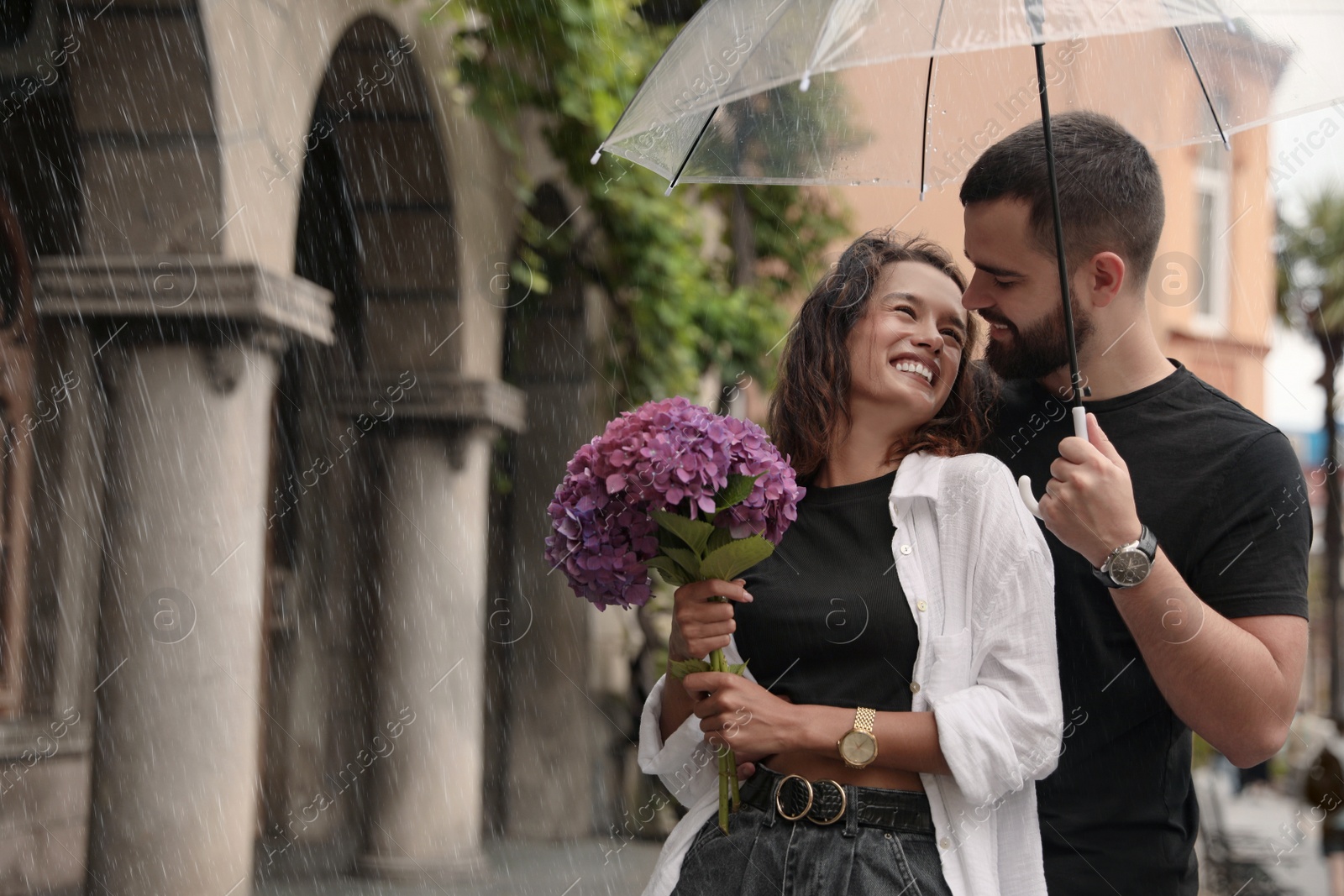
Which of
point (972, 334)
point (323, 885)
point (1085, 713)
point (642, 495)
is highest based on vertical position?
point (972, 334)

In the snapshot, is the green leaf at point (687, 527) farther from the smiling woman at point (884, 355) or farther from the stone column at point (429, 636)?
the stone column at point (429, 636)

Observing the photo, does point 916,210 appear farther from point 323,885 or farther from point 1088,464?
point 1088,464

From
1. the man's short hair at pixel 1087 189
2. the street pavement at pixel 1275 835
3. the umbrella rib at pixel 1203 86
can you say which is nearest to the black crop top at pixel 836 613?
the man's short hair at pixel 1087 189

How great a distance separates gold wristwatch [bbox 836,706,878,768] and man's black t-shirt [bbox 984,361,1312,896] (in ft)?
1.65

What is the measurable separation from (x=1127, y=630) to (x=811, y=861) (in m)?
0.77

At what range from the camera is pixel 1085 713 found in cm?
279

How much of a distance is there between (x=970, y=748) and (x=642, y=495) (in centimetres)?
69

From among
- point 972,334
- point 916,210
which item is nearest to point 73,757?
point 972,334

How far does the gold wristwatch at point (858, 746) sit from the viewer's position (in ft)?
8.07

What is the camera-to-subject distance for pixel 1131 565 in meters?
2.47

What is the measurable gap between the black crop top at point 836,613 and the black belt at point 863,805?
147 mm

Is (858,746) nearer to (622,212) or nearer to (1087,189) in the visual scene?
(1087,189)

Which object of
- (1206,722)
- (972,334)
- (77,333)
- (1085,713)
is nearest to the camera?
(1206,722)

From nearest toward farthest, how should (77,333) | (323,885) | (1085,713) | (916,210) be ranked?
1. (1085,713)
2. (77,333)
3. (323,885)
4. (916,210)
